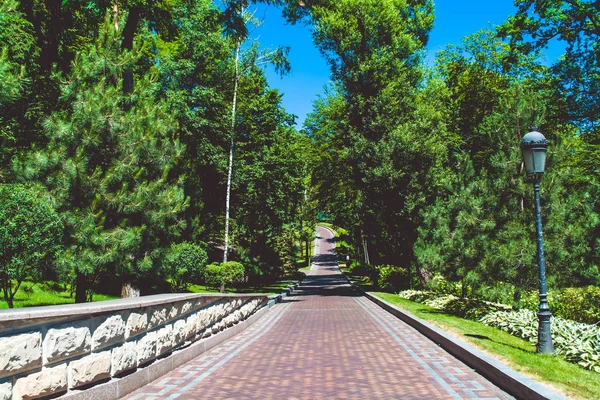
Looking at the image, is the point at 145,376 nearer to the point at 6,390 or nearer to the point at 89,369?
the point at 89,369

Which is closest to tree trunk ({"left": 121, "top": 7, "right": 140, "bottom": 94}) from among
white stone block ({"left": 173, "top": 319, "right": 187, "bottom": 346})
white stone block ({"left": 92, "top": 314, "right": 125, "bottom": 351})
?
white stone block ({"left": 173, "top": 319, "right": 187, "bottom": 346})

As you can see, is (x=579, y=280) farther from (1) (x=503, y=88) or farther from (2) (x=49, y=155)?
(1) (x=503, y=88)

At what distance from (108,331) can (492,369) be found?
16.5 feet

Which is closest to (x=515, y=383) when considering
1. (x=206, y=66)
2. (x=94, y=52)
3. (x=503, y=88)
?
(x=94, y=52)

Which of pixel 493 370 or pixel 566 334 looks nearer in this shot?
pixel 493 370

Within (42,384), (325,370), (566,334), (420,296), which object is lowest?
(325,370)

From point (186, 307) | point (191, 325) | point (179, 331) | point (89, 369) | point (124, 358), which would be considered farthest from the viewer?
point (191, 325)

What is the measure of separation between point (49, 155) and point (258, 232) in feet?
73.0

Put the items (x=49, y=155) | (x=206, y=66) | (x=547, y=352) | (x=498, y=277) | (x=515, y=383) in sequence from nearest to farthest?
(x=515, y=383) < (x=547, y=352) < (x=49, y=155) < (x=498, y=277) < (x=206, y=66)

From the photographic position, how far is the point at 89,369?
17.2ft

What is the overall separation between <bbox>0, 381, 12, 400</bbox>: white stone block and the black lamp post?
8021mm

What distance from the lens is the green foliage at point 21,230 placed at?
9.35 metres

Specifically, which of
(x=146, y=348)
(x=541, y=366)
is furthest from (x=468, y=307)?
(x=146, y=348)

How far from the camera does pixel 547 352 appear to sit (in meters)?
8.54
